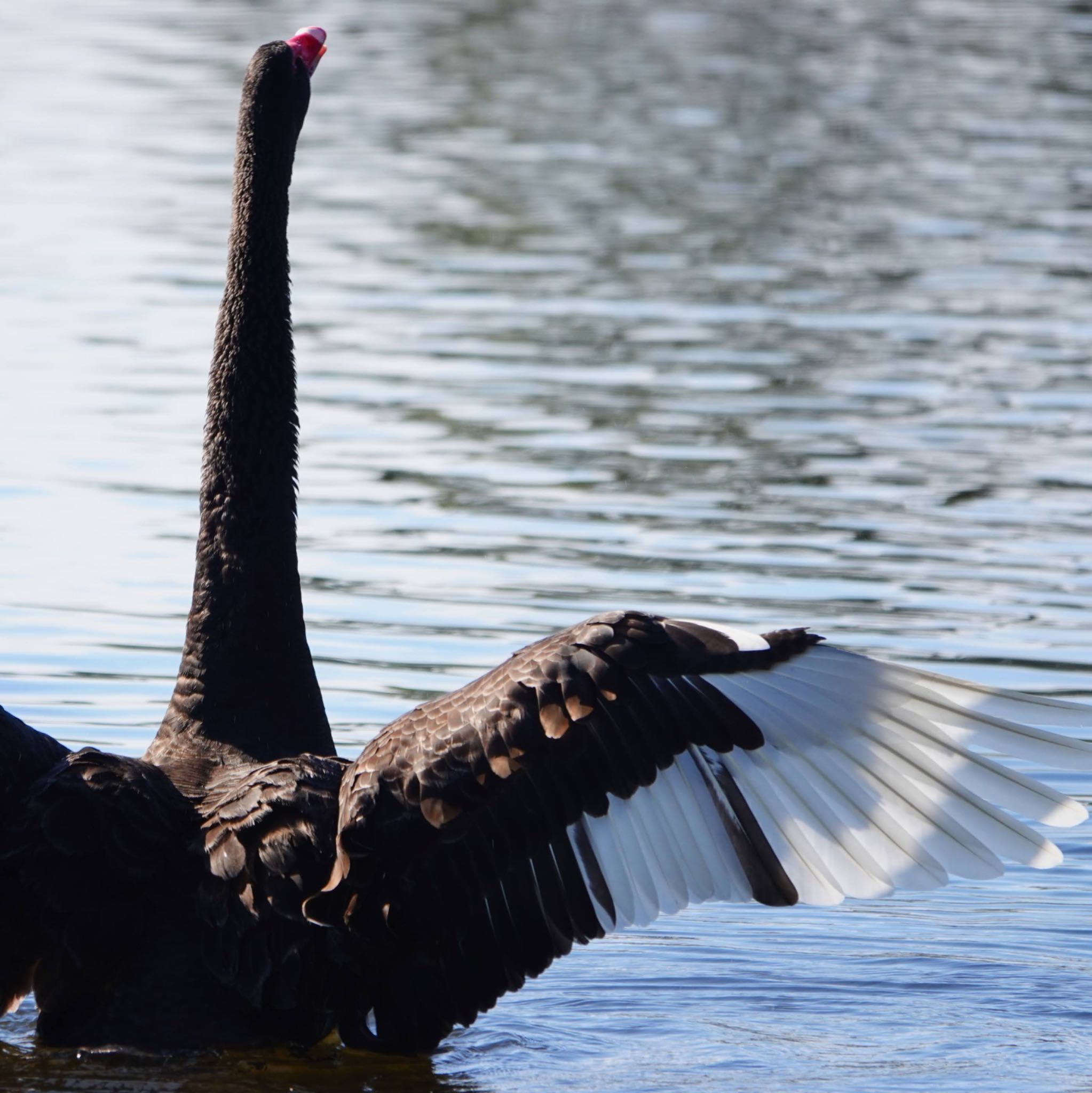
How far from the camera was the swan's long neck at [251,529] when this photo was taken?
6812 millimetres

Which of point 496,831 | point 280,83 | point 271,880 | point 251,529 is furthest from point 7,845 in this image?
point 280,83

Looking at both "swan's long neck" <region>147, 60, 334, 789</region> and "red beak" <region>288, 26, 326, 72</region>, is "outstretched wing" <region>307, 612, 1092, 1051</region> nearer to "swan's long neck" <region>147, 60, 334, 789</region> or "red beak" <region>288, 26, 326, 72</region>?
"swan's long neck" <region>147, 60, 334, 789</region>

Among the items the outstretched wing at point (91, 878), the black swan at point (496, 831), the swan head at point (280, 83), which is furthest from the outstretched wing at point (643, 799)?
the swan head at point (280, 83)

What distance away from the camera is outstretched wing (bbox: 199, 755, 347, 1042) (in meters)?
5.83

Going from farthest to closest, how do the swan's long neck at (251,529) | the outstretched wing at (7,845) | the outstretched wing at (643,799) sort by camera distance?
1. the swan's long neck at (251,529)
2. the outstretched wing at (7,845)
3. the outstretched wing at (643,799)

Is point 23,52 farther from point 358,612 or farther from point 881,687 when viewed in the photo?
point 881,687

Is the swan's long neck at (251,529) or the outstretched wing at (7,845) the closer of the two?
the outstretched wing at (7,845)

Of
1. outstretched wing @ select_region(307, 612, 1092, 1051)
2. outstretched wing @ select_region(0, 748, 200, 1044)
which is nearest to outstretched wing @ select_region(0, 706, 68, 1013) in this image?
outstretched wing @ select_region(0, 748, 200, 1044)

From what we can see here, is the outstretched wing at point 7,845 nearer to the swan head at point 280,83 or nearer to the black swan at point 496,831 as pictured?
the black swan at point 496,831

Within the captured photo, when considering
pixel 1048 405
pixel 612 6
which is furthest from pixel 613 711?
pixel 612 6

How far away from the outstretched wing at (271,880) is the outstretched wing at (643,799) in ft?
0.33

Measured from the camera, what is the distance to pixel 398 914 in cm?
587

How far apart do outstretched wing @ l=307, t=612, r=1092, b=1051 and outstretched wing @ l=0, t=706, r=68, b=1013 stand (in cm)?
86

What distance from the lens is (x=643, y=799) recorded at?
5.97 metres
